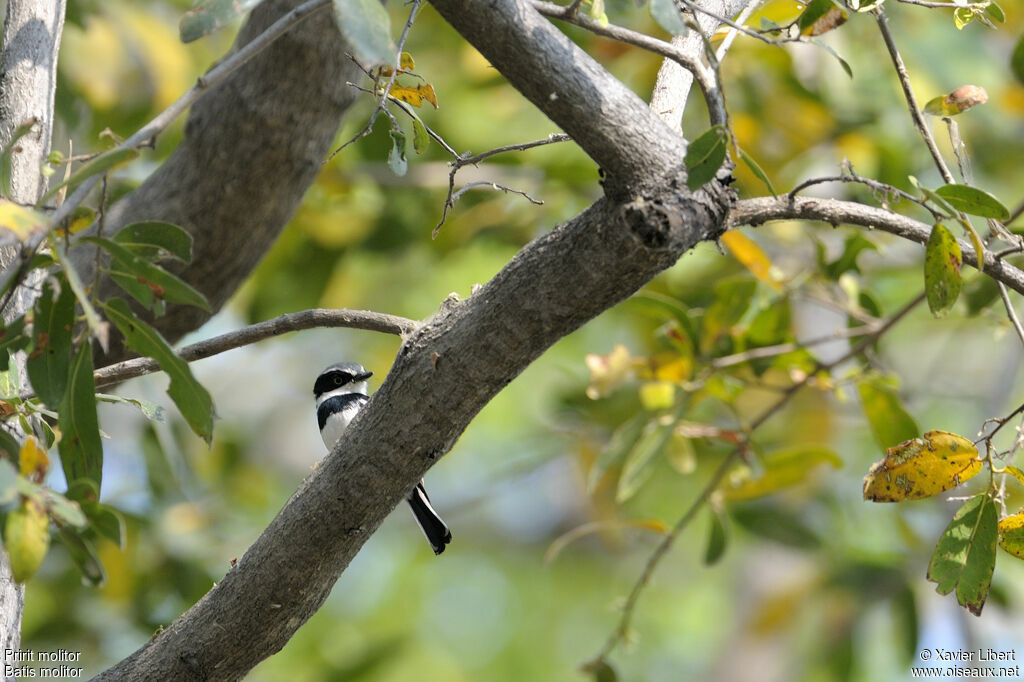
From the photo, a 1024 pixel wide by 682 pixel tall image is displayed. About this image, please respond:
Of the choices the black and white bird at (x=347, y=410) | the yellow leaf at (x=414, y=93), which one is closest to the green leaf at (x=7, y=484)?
the yellow leaf at (x=414, y=93)

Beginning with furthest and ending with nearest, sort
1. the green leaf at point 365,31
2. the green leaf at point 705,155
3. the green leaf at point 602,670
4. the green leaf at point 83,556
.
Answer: the green leaf at point 602,670 < the green leaf at point 705,155 < the green leaf at point 83,556 < the green leaf at point 365,31

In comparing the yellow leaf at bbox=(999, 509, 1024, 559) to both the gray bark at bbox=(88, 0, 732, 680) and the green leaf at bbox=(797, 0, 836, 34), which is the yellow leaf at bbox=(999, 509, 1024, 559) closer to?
the gray bark at bbox=(88, 0, 732, 680)

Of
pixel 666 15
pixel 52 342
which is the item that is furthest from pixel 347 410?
pixel 666 15

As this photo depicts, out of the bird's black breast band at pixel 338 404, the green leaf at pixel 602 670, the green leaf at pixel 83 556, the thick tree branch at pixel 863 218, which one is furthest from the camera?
the bird's black breast band at pixel 338 404

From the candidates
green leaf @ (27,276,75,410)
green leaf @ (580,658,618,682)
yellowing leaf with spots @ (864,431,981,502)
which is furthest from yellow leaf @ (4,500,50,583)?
green leaf @ (580,658,618,682)

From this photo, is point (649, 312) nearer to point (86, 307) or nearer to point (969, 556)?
point (969, 556)

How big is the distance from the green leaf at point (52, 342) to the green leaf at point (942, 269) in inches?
60.0

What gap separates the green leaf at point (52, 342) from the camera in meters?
1.61

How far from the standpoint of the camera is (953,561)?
195 centimetres

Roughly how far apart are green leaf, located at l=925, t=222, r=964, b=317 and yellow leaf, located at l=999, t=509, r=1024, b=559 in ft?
1.36

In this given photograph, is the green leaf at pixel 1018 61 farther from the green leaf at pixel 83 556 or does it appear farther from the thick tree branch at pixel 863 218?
the green leaf at pixel 83 556

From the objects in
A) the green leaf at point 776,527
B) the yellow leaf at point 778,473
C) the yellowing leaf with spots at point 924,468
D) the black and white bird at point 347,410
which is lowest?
the green leaf at point 776,527

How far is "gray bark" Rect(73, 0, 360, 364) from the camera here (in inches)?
126

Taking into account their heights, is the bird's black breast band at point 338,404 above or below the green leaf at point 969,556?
below
